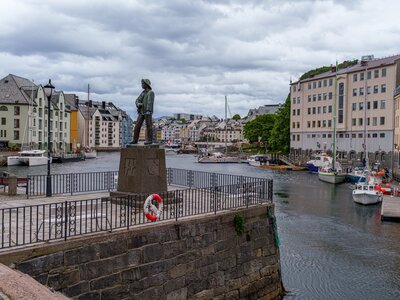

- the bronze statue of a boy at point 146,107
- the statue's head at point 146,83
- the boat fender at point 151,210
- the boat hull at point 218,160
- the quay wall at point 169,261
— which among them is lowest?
the boat hull at point 218,160

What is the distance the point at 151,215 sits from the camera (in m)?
11.0

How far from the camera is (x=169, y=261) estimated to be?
10547 mm

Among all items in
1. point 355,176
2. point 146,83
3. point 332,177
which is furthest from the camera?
point 332,177

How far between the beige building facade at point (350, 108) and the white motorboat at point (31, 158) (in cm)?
5359

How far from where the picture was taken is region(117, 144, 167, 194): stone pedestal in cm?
1430

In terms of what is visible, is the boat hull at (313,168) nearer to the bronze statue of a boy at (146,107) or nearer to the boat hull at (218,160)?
the boat hull at (218,160)

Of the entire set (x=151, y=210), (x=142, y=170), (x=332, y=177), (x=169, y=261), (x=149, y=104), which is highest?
(x=149, y=104)

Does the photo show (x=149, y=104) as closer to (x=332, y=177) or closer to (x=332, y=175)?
(x=332, y=177)

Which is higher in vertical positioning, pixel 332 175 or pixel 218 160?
pixel 332 175

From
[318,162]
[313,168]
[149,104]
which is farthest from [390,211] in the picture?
[313,168]

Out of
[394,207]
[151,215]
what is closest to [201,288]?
[151,215]

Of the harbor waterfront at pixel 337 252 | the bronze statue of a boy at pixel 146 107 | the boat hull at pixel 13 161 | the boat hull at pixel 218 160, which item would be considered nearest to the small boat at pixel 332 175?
the harbor waterfront at pixel 337 252

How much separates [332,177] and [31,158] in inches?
2034

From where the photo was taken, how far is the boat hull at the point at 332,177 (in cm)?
5866
